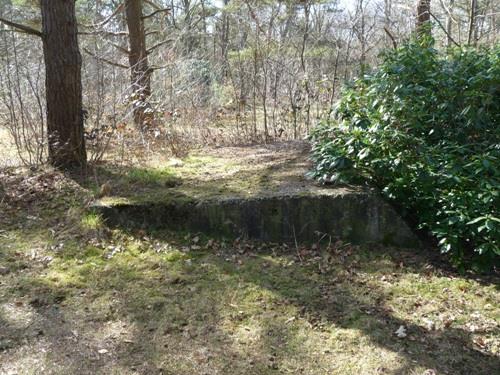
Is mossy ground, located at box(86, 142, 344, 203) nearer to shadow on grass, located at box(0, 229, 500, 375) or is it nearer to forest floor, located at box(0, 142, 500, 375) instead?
forest floor, located at box(0, 142, 500, 375)

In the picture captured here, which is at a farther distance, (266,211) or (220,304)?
(266,211)

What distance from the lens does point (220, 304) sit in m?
3.49

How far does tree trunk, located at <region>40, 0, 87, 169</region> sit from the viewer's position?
17.0ft

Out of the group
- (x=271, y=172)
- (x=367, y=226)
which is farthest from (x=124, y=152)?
(x=367, y=226)

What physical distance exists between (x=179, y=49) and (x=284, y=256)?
21.1 ft

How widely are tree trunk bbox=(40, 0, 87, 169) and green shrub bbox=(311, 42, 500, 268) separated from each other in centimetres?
295

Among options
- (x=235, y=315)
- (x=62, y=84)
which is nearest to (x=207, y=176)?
(x=62, y=84)

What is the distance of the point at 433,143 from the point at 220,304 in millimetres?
2519

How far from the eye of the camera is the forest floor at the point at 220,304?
2885 mm

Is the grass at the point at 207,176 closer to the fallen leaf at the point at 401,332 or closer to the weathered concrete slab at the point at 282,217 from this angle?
the weathered concrete slab at the point at 282,217

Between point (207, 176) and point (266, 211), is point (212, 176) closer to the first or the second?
point (207, 176)

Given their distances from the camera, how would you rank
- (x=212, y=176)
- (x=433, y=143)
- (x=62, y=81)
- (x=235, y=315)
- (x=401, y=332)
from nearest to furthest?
(x=401, y=332) → (x=235, y=315) → (x=433, y=143) → (x=62, y=81) → (x=212, y=176)

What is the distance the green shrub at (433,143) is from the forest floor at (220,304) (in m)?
0.44

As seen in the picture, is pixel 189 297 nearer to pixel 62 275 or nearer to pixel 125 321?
pixel 125 321
